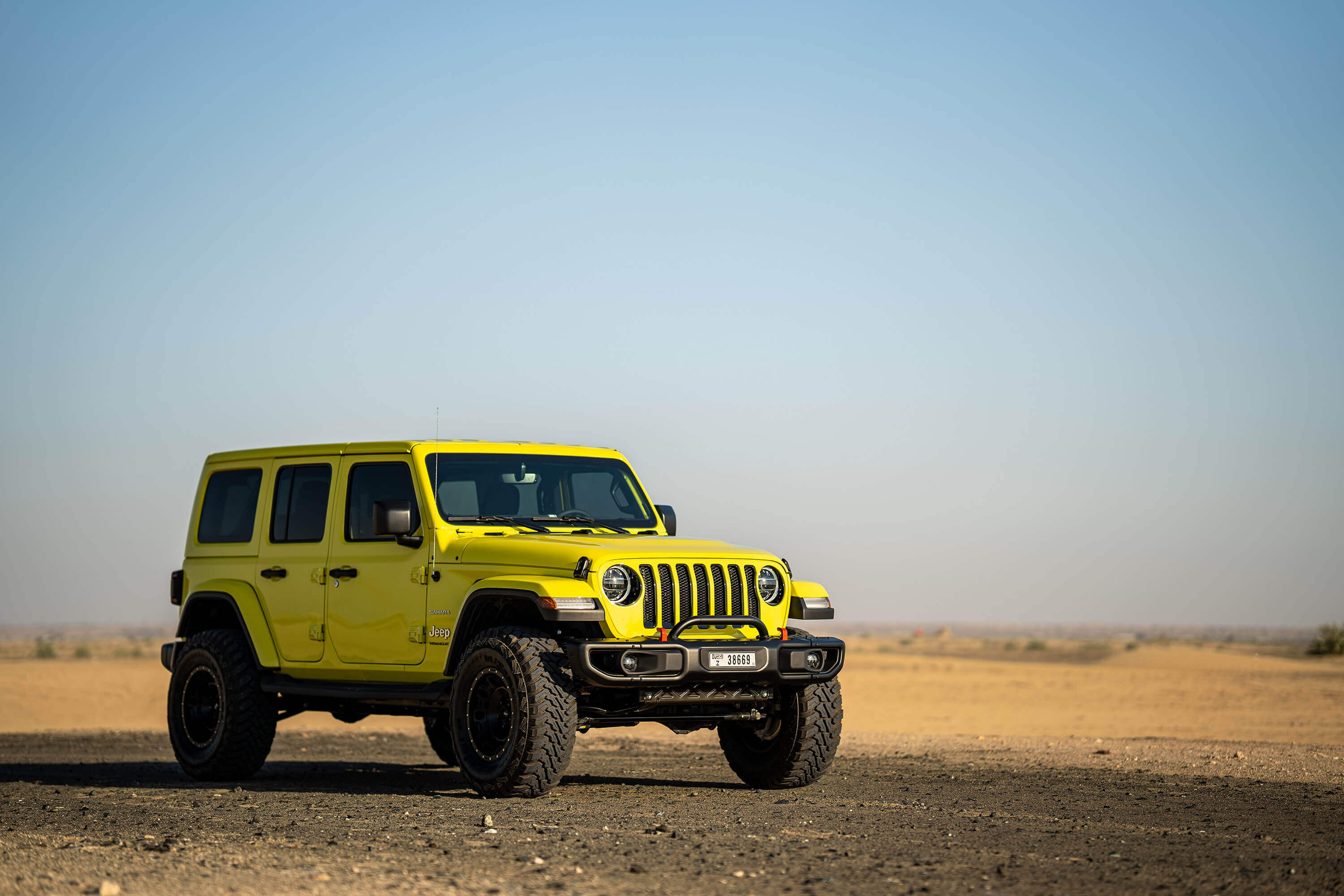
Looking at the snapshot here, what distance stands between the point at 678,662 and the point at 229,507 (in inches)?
193

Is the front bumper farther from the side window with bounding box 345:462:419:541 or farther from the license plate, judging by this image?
the side window with bounding box 345:462:419:541

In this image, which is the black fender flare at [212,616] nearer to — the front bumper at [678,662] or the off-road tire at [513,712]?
the off-road tire at [513,712]

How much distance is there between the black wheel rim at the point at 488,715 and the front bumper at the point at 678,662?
55cm

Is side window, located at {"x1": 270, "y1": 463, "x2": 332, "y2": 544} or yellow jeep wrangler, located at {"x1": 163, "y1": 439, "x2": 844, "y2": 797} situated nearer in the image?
yellow jeep wrangler, located at {"x1": 163, "y1": 439, "x2": 844, "y2": 797}

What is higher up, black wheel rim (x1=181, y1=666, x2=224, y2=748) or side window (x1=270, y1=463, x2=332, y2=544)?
side window (x1=270, y1=463, x2=332, y2=544)

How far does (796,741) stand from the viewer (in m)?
10.2

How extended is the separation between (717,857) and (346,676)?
14.8 ft

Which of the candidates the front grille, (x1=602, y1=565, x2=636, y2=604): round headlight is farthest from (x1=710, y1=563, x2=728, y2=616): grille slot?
(x1=602, y1=565, x2=636, y2=604): round headlight

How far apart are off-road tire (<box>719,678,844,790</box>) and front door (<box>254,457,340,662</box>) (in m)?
3.23

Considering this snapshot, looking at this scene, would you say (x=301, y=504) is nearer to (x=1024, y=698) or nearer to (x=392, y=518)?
(x=392, y=518)

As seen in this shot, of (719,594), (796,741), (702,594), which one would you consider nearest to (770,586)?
(719,594)

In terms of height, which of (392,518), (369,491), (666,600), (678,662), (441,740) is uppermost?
(369,491)

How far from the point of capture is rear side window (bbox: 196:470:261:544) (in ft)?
39.2

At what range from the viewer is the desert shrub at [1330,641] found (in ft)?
145
